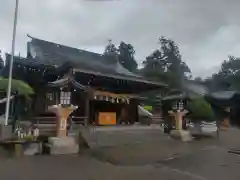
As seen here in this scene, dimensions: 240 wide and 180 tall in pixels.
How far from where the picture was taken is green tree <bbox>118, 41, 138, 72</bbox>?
46.4 metres

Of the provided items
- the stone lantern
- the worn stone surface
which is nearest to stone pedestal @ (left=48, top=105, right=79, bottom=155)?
the worn stone surface

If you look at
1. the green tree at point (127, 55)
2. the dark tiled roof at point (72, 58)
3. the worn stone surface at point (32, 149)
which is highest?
the green tree at point (127, 55)

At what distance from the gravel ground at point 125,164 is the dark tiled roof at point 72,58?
413 centimetres

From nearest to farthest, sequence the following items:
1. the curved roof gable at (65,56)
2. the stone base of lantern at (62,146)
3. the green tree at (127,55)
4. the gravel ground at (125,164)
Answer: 1. the gravel ground at (125,164)
2. the stone base of lantern at (62,146)
3. the curved roof gable at (65,56)
4. the green tree at (127,55)

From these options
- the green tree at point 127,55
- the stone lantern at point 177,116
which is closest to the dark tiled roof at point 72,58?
the stone lantern at point 177,116

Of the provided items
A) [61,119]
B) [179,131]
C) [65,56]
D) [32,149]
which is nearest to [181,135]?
[179,131]

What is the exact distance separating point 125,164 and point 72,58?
36.8 feet

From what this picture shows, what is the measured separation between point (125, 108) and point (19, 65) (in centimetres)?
724

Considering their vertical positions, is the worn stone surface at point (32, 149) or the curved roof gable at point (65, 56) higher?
the curved roof gable at point (65, 56)

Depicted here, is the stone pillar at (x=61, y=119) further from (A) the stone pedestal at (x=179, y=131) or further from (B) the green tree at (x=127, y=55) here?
(B) the green tree at (x=127, y=55)

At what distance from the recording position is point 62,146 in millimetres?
10211

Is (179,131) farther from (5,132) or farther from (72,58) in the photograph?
(5,132)

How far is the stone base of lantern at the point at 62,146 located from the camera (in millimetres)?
10086

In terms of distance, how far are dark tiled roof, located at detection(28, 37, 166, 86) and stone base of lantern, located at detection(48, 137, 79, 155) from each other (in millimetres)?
4312
